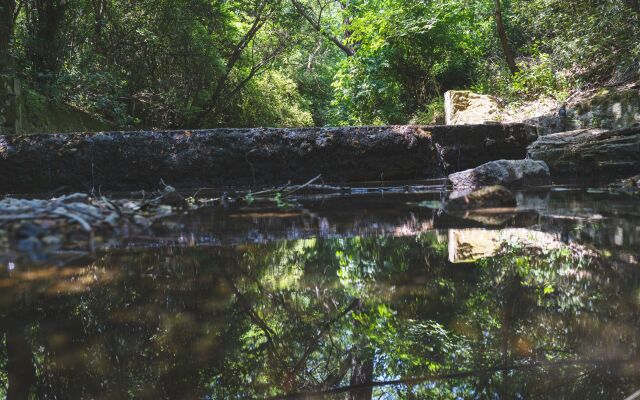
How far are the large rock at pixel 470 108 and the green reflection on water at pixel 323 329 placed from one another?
9.72m

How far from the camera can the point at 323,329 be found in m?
1.03

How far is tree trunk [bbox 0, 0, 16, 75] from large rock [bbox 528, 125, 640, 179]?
25.5 feet

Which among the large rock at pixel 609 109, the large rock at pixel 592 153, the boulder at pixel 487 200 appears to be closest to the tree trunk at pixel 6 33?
the boulder at pixel 487 200

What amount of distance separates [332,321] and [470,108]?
1079cm

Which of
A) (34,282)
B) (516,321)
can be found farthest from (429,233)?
(34,282)

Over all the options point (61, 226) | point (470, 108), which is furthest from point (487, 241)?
point (470, 108)

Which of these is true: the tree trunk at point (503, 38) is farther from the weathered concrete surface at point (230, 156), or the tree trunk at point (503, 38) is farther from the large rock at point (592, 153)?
the weathered concrete surface at point (230, 156)

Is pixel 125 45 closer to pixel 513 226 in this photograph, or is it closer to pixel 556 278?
pixel 513 226

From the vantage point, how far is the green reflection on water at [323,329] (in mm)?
802

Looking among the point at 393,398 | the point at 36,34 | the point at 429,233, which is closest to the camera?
the point at 393,398

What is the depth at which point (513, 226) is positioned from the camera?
2271 mm

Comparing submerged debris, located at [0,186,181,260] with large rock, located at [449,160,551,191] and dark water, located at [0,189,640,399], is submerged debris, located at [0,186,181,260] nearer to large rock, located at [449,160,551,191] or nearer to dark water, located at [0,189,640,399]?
dark water, located at [0,189,640,399]

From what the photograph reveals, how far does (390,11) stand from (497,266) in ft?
40.2

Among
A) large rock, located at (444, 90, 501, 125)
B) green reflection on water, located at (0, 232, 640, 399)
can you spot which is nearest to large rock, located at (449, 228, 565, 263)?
green reflection on water, located at (0, 232, 640, 399)
